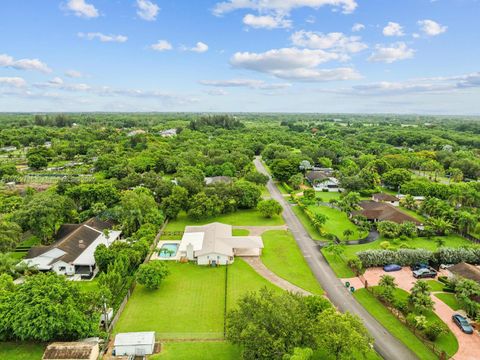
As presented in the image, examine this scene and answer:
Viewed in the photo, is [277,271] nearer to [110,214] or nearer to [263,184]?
[110,214]

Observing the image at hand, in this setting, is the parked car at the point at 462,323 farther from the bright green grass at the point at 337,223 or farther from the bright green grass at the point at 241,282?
the bright green grass at the point at 337,223

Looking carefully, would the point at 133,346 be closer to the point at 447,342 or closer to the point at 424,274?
the point at 447,342

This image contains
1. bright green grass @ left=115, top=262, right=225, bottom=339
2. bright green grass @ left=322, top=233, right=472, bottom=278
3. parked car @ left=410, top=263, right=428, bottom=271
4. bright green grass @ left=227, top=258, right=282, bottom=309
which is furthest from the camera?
bright green grass @ left=322, top=233, right=472, bottom=278

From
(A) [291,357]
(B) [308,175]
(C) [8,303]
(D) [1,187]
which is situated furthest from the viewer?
(B) [308,175]

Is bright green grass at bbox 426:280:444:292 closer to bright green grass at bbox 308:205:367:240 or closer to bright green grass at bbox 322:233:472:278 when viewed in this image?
bright green grass at bbox 322:233:472:278

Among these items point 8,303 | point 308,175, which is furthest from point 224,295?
point 308,175

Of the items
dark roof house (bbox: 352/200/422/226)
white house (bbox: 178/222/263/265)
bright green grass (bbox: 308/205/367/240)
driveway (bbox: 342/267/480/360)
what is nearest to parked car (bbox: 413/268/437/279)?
driveway (bbox: 342/267/480/360)

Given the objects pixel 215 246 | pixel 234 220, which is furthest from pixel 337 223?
pixel 215 246
